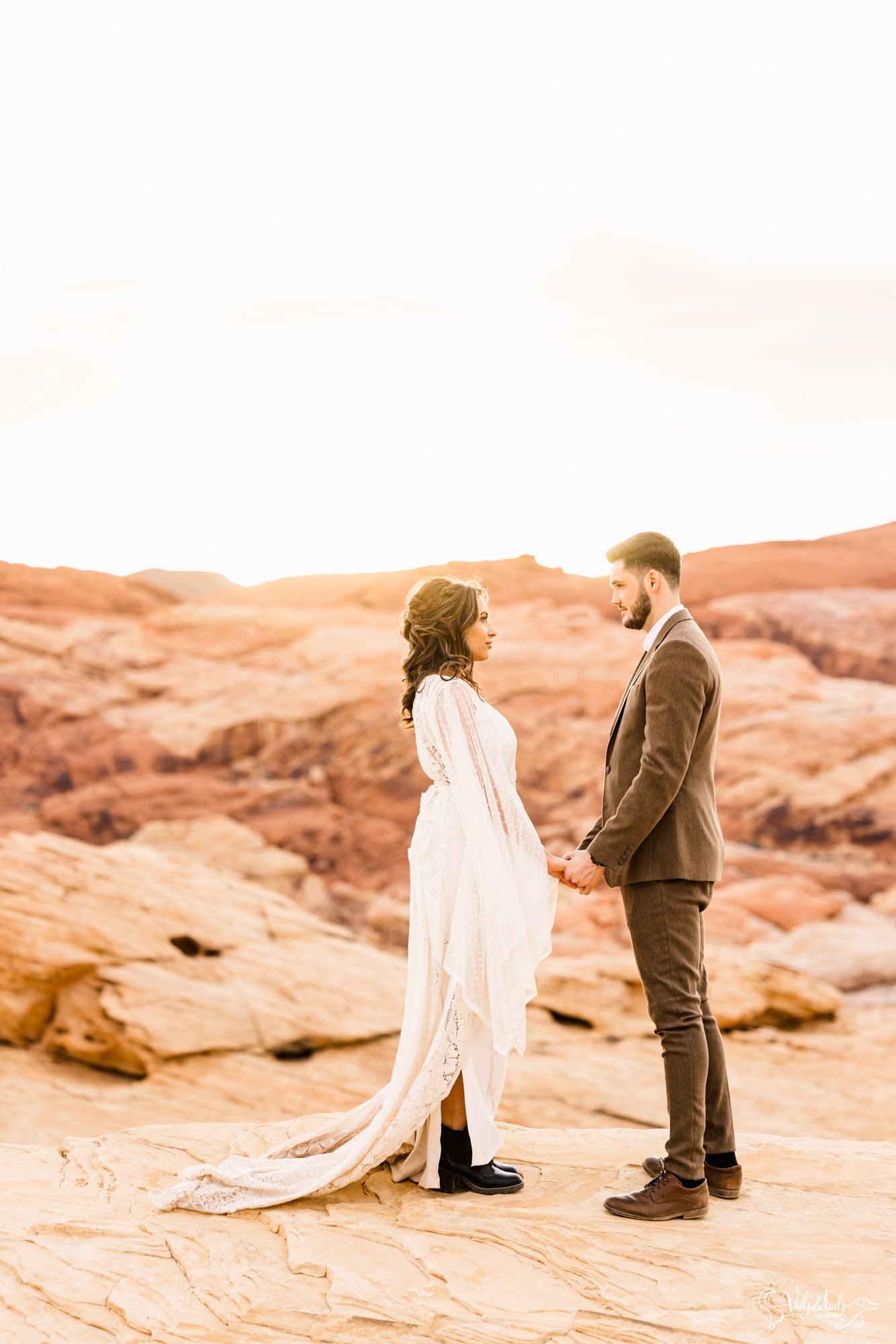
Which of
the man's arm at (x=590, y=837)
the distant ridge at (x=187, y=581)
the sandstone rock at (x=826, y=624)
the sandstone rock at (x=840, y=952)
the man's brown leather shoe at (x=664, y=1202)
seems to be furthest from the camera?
the distant ridge at (x=187, y=581)

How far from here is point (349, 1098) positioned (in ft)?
34.0

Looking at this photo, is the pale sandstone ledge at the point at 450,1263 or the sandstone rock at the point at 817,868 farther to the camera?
the sandstone rock at the point at 817,868

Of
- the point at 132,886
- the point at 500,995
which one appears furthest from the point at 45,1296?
the point at 132,886

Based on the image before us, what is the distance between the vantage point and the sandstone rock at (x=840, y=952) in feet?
44.7

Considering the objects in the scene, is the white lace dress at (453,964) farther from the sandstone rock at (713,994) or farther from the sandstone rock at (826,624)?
the sandstone rock at (826,624)

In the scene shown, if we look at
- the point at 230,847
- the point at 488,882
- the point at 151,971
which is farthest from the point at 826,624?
the point at 488,882

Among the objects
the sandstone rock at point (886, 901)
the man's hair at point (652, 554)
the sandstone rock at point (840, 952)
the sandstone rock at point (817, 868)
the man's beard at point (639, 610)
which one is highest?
the man's hair at point (652, 554)

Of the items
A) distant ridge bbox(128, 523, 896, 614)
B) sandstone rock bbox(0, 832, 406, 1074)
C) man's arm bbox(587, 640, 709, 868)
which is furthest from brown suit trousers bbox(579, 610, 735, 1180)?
distant ridge bbox(128, 523, 896, 614)

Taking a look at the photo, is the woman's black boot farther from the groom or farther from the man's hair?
the man's hair

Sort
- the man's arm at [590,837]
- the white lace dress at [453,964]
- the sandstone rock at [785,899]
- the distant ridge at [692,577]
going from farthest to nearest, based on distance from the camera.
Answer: the distant ridge at [692,577] → the sandstone rock at [785,899] → the man's arm at [590,837] → the white lace dress at [453,964]

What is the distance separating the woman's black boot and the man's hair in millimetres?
2257

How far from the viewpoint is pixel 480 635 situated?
424 centimetres

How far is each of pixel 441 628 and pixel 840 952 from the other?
11.7 m

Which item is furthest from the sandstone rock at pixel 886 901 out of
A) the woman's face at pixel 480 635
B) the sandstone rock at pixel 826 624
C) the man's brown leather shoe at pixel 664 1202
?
the woman's face at pixel 480 635
